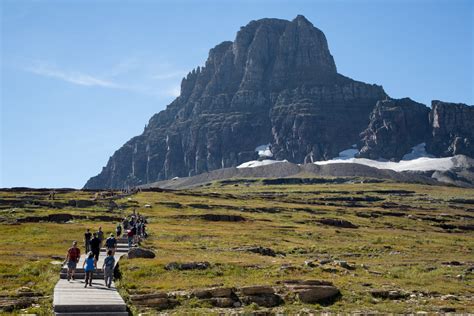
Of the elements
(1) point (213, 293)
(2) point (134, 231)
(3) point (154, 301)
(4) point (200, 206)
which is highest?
(4) point (200, 206)

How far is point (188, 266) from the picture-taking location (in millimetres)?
48656

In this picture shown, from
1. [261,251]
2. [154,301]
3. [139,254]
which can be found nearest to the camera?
[154,301]

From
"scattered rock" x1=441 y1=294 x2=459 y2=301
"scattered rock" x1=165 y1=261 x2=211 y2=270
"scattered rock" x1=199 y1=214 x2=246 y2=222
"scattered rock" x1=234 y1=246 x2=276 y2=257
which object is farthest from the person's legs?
"scattered rock" x1=199 y1=214 x2=246 y2=222

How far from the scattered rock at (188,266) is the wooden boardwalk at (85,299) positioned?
709cm

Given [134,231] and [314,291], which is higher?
[134,231]

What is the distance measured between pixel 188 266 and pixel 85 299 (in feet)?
54.5

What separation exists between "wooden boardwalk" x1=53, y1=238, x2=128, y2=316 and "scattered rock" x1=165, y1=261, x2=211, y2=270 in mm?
7090

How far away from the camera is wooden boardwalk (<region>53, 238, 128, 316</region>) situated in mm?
30578

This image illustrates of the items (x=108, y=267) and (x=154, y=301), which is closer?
(x=154, y=301)

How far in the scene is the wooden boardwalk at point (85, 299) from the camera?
3058 cm

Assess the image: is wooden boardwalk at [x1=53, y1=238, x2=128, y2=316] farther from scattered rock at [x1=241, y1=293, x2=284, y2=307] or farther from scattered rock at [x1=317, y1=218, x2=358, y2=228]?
scattered rock at [x1=317, y1=218, x2=358, y2=228]

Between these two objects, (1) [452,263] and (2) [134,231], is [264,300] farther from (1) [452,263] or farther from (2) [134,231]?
(1) [452,263]

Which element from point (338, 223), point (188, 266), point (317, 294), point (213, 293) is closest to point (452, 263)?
point (188, 266)

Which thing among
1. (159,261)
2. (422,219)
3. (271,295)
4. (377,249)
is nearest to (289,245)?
(377,249)
